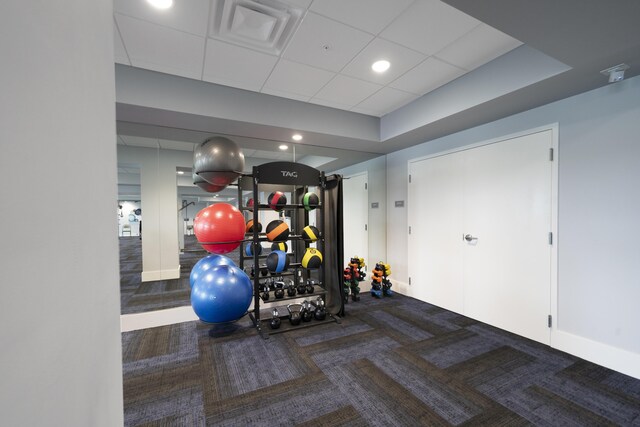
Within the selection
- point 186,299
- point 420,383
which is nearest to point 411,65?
point 420,383

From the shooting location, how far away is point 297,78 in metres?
3.06

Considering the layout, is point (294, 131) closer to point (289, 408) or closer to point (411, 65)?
point (411, 65)

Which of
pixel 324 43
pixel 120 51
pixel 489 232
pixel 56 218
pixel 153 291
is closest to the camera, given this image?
pixel 56 218

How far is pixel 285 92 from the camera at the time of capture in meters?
3.40

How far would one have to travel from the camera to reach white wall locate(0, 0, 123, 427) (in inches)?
15.3

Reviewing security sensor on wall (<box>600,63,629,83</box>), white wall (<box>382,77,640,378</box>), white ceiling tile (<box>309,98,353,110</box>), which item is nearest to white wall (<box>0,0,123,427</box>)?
white ceiling tile (<box>309,98,353,110</box>)

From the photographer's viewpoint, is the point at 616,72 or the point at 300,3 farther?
the point at 616,72

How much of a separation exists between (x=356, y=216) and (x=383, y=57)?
356cm

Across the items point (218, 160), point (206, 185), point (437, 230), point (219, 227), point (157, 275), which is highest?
point (218, 160)

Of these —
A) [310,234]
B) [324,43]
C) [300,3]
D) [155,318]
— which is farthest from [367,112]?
[155,318]

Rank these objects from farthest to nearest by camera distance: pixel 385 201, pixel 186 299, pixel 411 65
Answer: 1. pixel 385 201
2. pixel 186 299
3. pixel 411 65

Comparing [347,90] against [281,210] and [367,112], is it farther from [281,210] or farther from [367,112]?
[281,210]

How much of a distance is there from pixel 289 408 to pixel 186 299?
2.85 meters

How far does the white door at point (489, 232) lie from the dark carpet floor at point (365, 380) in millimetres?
406
